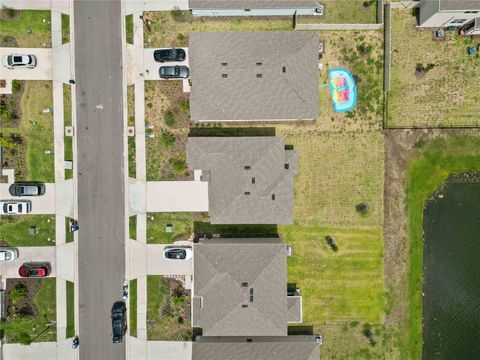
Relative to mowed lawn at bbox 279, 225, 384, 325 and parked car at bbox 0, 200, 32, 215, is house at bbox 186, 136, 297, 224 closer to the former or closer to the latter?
mowed lawn at bbox 279, 225, 384, 325

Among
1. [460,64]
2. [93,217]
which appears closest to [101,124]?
[93,217]

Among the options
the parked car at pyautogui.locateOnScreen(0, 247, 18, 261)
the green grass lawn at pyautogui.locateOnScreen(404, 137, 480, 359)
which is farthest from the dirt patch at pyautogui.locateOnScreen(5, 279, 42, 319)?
the green grass lawn at pyautogui.locateOnScreen(404, 137, 480, 359)

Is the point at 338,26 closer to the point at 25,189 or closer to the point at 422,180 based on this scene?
the point at 422,180

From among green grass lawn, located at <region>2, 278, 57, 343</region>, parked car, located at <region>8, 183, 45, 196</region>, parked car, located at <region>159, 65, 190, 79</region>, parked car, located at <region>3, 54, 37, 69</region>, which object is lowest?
green grass lawn, located at <region>2, 278, 57, 343</region>

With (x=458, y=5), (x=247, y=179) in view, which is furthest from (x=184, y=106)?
(x=458, y=5)

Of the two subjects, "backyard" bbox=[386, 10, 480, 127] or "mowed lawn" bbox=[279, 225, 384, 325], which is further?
"mowed lawn" bbox=[279, 225, 384, 325]

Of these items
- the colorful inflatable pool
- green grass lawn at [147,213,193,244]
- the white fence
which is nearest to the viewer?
the white fence

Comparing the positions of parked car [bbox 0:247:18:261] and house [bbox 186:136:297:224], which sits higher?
house [bbox 186:136:297:224]
